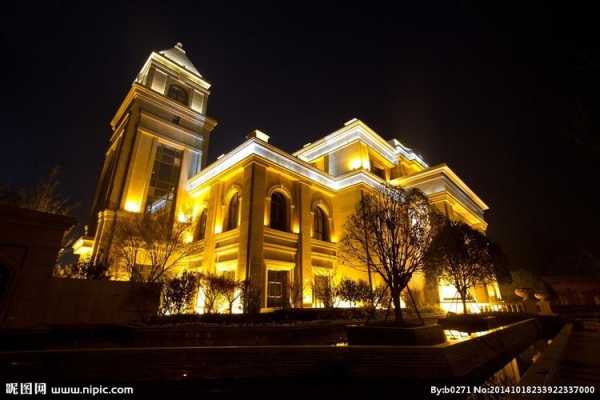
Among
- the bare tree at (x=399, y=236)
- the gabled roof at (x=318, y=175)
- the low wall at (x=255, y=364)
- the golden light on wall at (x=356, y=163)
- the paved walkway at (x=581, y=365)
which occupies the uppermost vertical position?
Result: the golden light on wall at (x=356, y=163)

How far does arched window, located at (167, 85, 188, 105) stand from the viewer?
26422 mm

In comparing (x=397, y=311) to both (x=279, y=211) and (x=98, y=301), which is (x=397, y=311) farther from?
(x=279, y=211)

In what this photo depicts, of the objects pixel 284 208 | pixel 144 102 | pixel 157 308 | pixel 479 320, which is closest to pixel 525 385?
pixel 479 320

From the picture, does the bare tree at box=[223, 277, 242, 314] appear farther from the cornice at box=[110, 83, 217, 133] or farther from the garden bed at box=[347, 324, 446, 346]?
the cornice at box=[110, 83, 217, 133]

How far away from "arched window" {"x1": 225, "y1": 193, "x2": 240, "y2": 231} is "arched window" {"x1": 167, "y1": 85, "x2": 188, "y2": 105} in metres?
13.7

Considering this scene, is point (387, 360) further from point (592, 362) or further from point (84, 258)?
point (84, 258)

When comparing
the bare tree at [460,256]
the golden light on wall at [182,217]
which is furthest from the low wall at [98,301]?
the golden light on wall at [182,217]

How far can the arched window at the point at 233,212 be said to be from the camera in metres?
18.2

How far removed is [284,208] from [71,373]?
1527cm

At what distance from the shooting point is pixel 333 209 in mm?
22203

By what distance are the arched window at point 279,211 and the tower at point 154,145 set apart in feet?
29.1

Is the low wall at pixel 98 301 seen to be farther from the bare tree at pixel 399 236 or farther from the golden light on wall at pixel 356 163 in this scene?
the golden light on wall at pixel 356 163

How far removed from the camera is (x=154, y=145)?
902 inches

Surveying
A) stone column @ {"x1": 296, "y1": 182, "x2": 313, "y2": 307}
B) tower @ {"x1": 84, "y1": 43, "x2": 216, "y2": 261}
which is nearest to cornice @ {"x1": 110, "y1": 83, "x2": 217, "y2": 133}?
tower @ {"x1": 84, "y1": 43, "x2": 216, "y2": 261}
